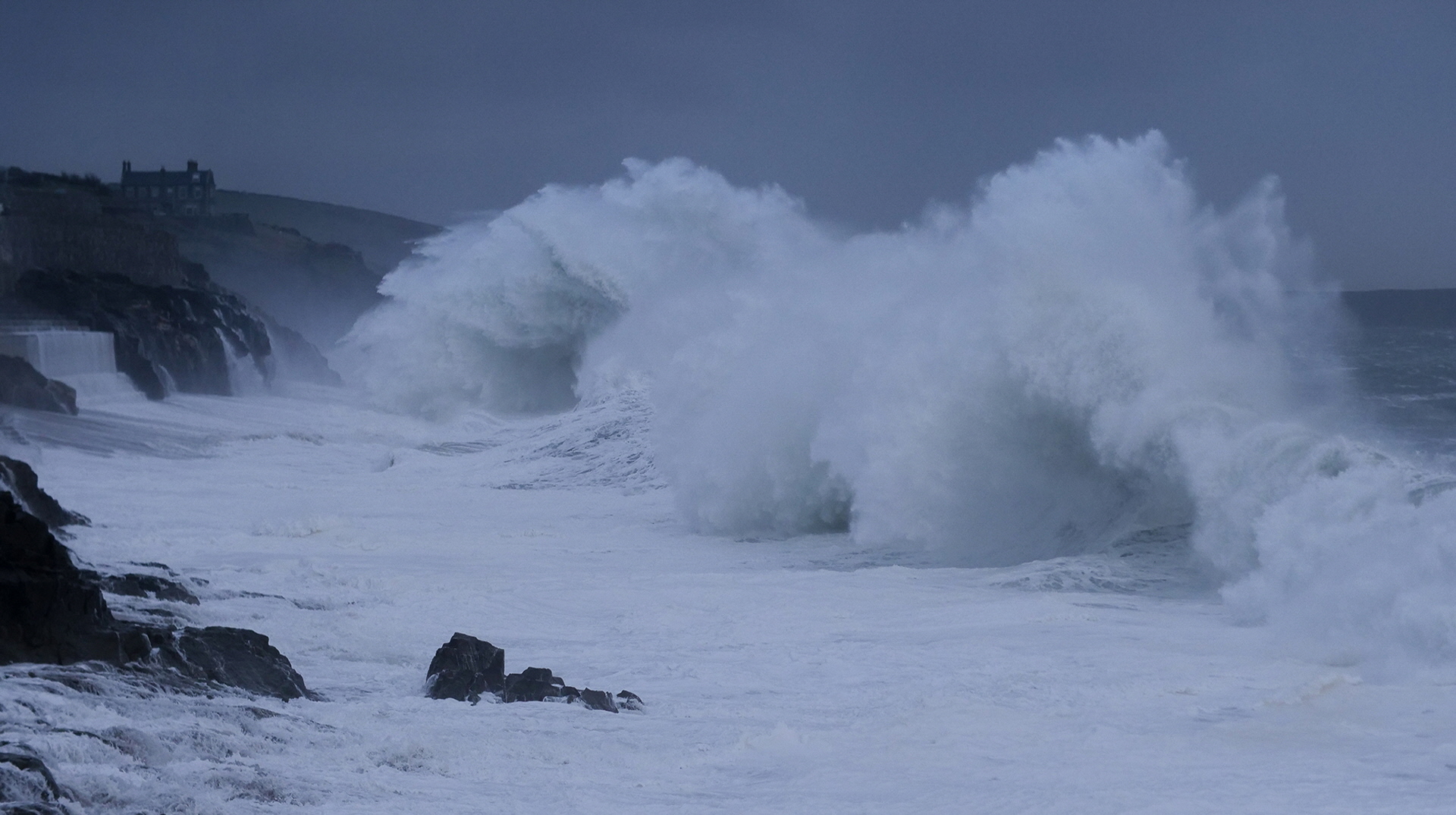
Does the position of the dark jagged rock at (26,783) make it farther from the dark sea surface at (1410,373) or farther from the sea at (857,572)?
the dark sea surface at (1410,373)

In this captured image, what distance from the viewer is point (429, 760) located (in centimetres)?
621

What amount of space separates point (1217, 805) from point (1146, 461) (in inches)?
268

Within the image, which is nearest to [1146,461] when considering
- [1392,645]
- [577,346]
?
[1392,645]

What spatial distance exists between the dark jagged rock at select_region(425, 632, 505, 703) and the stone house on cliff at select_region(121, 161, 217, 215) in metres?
62.2

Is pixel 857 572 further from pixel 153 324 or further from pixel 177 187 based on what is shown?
pixel 177 187

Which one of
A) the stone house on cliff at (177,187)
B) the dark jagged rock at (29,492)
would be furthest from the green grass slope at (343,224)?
the dark jagged rock at (29,492)

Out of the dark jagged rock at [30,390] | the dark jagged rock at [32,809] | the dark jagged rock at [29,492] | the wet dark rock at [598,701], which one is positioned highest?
the dark jagged rock at [30,390]

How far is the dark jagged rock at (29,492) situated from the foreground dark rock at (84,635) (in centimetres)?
513

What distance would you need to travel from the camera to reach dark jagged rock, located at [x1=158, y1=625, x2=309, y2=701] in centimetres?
683

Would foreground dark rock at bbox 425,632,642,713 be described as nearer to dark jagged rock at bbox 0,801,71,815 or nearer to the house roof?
dark jagged rock at bbox 0,801,71,815

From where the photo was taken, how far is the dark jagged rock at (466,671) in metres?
7.38

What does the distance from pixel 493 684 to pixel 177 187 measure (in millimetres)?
64659

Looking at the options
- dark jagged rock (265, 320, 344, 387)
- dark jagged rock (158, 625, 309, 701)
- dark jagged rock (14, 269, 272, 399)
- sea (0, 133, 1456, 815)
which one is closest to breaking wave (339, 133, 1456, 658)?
sea (0, 133, 1456, 815)

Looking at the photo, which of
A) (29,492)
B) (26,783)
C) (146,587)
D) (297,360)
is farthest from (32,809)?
(297,360)
